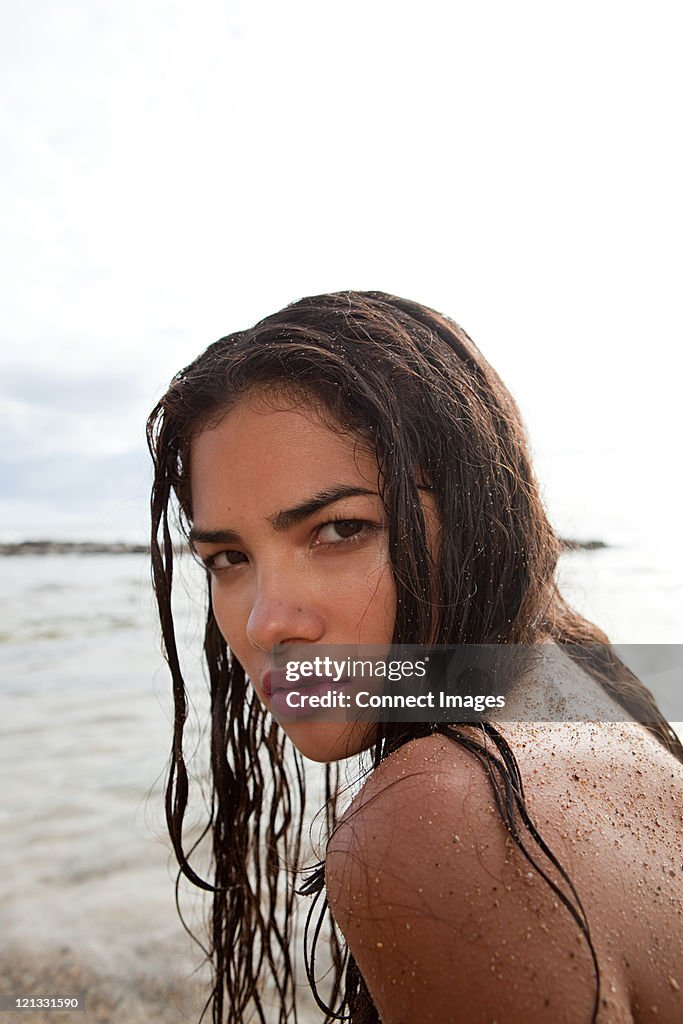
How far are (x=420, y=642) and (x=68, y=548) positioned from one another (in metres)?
28.6

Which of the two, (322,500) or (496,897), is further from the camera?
(322,500)

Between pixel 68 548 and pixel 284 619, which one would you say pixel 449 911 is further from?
pixel 68 548

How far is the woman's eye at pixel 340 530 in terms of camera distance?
1.70m

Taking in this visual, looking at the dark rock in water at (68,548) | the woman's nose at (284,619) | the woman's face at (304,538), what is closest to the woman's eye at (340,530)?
the woman's face at (304,538)

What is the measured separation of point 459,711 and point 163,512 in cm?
110

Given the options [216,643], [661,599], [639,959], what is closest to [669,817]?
[639,959]

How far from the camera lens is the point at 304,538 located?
1.72 metres

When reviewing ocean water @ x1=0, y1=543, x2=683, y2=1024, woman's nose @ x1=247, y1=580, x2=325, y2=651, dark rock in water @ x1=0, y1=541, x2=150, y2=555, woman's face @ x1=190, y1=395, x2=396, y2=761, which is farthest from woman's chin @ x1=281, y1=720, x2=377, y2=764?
dark rock in water @ x1=0, y1=541, x2=150, y2=555

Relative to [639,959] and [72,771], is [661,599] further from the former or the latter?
[639,959]

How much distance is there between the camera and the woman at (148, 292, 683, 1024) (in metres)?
1.07

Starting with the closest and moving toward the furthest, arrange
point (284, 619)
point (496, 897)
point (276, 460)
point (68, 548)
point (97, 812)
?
point (496, 897) < point (284, 619) < point (276, 460) < point (97, 812) < point (68, 548)

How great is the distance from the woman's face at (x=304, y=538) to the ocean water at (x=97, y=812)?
775 millimetres

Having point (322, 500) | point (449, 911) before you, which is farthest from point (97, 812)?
point (449, 911)

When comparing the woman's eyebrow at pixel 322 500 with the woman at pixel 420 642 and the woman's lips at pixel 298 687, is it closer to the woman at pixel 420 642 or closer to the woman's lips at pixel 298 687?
the woman at pixel 420 642
